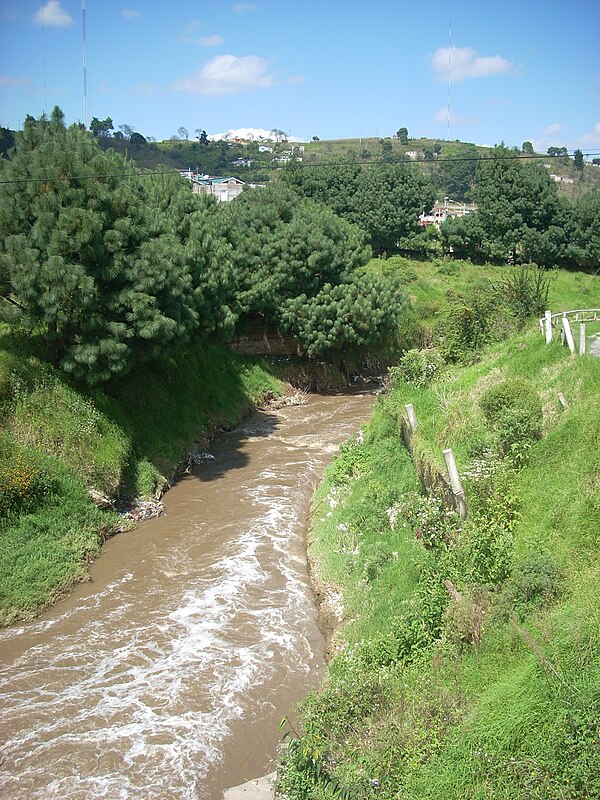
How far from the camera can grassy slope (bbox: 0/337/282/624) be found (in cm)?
1363

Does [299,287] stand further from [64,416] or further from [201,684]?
[201,684]

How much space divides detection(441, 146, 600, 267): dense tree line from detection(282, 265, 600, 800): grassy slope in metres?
35.3

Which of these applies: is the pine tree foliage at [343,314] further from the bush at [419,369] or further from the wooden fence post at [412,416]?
the wooden fence post at [412,416]

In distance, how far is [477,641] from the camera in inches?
344

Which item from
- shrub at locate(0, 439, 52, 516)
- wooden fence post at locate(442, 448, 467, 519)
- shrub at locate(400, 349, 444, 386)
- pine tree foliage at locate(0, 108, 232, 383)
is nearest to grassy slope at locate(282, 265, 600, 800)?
wooden fence post at locate(442, 448, 467, 519)

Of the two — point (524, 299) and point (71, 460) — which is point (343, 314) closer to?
point (524, 299)

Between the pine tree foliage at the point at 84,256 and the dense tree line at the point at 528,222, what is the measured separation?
1334 inches

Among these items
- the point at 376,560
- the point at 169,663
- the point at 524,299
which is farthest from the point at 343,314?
the point at 169,663

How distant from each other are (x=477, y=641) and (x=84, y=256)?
41.0 ft

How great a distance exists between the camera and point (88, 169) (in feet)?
55.5

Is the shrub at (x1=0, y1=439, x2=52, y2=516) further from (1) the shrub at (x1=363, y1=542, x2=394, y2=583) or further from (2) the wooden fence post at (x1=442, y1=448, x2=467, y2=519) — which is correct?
(2) the wooden fence post at (x1=442, y1=448, x2=467, y2=519)

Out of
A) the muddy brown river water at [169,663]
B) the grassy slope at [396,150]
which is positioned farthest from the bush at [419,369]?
the grassy slope at [396,150]

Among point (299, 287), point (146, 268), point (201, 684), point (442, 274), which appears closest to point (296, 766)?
point (201, 684)

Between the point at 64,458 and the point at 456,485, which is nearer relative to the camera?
the point at 456,485
